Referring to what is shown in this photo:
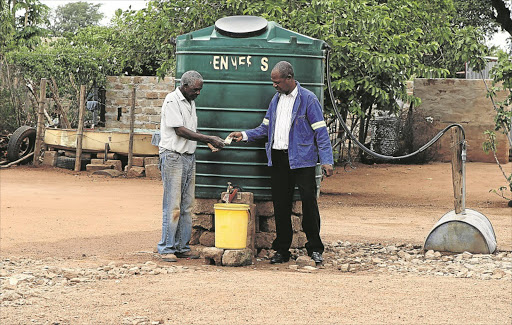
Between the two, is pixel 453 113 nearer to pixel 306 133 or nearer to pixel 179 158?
pixel 306 133

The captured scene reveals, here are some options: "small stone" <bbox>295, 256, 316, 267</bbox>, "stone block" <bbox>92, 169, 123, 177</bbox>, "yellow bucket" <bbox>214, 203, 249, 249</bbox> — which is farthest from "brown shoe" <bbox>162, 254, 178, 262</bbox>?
"stone block" <bbox>92, 169, 123, 177</bbox>

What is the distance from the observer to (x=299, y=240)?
8.10 meters

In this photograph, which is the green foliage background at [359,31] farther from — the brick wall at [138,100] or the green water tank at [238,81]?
the brick wall at [138,100]

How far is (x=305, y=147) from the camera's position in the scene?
725 cm

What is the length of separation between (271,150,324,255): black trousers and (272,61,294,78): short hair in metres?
0.72

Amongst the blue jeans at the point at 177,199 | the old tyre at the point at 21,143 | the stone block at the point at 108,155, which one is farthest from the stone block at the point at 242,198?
the old tyre at the point at 21,143

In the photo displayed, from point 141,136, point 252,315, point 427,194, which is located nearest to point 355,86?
point 427,194

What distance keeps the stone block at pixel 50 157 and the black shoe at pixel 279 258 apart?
1262 cm

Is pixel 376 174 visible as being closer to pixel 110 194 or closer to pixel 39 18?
pixel 110 194

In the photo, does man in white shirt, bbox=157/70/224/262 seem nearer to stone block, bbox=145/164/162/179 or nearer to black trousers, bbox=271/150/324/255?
black trousers, bbox=271/150/324/255

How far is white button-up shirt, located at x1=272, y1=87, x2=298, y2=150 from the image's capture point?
7.27 m

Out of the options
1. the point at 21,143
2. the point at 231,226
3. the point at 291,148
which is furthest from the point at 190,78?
the point at 21,143

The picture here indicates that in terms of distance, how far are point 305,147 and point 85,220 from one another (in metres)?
4.61

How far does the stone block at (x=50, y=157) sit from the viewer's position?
19141 mm
